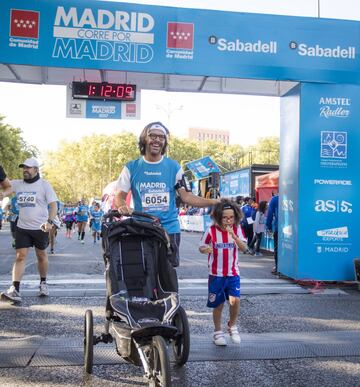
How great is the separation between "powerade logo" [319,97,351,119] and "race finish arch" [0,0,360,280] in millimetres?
18

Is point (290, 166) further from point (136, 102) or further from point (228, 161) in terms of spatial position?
point (228, 161)

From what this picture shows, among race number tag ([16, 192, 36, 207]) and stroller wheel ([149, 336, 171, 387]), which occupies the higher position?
race number tag ([16, 192, 36, 207])

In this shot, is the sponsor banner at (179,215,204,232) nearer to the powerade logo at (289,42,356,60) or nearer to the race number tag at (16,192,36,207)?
the powerade logo at (289,42,356,60)

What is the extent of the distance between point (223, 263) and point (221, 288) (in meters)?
0.25

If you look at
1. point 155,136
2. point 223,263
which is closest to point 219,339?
point 223,263

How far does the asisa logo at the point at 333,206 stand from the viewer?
8.93 meters

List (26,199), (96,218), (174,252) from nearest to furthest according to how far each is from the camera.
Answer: (174,252) < (26,199) < (96,218)

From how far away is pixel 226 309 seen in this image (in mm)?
6762

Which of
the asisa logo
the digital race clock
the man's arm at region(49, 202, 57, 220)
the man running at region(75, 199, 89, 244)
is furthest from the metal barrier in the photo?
the man running at region(75, 199, 89, 244)

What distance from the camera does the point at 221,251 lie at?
5.09 m

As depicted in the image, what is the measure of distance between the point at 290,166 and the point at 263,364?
218 inches

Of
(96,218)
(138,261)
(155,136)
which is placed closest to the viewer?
(138,261)

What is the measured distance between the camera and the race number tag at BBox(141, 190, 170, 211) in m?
4.72

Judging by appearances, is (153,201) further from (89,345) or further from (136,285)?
(89,345)
